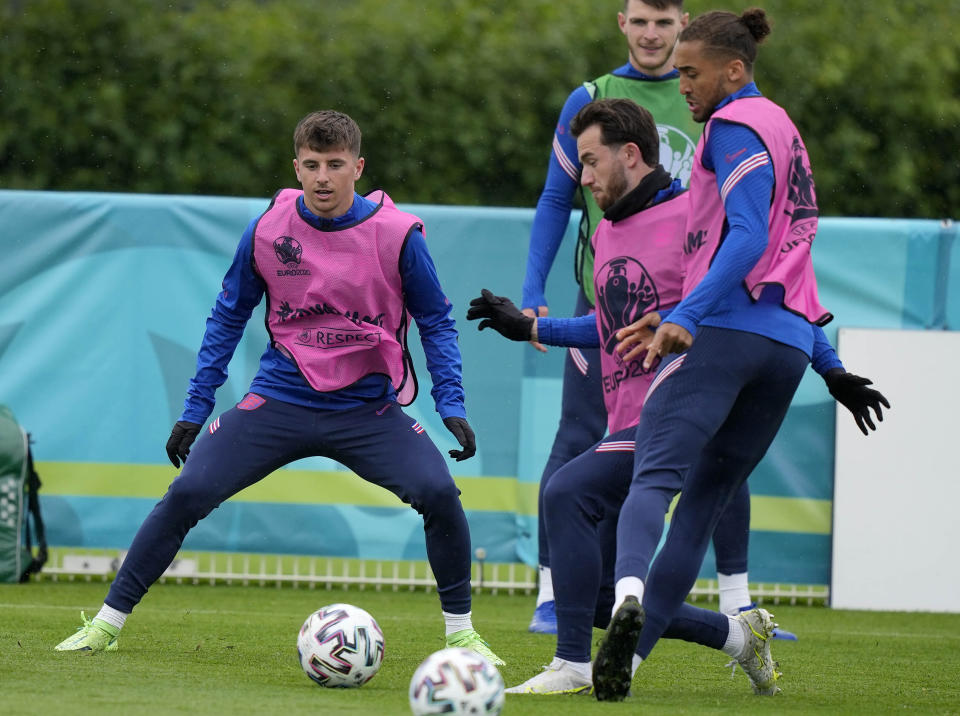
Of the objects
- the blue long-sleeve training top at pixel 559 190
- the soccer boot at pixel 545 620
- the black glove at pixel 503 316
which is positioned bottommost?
the soccer boot at pixel 545 620

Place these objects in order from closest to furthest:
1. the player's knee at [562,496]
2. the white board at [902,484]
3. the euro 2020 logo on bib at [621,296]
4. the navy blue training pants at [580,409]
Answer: the player's knee at [562,496] → the euro 2020 logo on bib at [621,296] → the navy blue training pants at [580,409] → the white board at [902,484]

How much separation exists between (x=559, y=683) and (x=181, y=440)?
1.69m

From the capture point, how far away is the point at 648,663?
237 inches

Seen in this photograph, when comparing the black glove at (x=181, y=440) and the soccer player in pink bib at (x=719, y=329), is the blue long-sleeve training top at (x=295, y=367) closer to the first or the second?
the black glove at (x=181, y=440)

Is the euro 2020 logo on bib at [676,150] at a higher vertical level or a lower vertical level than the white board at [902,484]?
Result: higher

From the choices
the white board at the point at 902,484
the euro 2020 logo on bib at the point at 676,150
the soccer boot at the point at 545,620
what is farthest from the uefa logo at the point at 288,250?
the white board at the point at 902,484

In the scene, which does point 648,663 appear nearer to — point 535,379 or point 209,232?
point 535,379

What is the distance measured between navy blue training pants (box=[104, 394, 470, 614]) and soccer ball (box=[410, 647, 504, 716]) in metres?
1.32

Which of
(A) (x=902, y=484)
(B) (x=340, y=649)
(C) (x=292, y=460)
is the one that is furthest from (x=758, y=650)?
(A) (x=902, y=484)

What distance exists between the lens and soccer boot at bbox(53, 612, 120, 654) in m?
5.54

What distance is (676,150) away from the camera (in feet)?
22.4

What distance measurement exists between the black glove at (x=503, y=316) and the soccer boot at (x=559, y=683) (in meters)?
1.06

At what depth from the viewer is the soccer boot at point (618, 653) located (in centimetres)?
436

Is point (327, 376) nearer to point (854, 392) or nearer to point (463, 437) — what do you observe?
point (463, 437)
